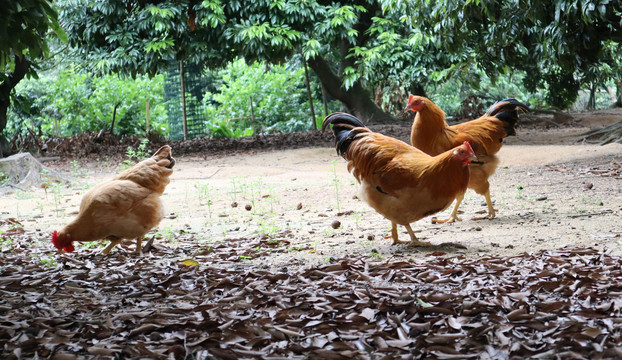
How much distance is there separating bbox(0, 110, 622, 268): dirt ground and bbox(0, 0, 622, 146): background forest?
1648 mm

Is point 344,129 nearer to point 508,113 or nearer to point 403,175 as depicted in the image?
point 403,175

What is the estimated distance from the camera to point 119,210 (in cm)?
485

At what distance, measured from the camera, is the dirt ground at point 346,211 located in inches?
185

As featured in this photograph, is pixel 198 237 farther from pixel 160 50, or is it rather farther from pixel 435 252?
pixel 160 50

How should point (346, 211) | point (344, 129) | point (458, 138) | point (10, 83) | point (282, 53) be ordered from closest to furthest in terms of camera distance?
1. point (344, 129)
2. point (458, 138)
3. point (346, 211)
4. point (10, 83)
5. point (282, 53)

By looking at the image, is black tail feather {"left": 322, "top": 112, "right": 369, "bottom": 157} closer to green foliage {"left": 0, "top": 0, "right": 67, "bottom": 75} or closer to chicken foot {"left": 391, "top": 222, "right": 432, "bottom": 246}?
chicken foot {"left": 391, "top": 222, "right": 432, "bottom": 246}

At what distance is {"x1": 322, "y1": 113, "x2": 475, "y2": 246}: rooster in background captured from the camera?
4492 mm

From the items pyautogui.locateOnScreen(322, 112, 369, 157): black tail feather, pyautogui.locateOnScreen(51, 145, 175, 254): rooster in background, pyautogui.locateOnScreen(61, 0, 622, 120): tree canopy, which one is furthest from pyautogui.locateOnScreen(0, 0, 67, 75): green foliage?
pyautogui.locateOnScreen(61, 0, 622, 120): tree canopy

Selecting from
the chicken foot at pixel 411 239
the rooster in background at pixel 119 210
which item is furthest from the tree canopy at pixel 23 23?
the chicken foot at pixel 411 239

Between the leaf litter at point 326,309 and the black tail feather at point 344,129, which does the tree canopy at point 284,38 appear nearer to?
the black tail feather at point 344,129

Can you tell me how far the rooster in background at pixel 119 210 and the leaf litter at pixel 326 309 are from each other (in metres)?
0.52

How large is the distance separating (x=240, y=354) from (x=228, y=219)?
420 centimetres

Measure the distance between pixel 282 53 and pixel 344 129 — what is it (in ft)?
27.6

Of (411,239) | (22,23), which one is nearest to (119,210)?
(22,23)
